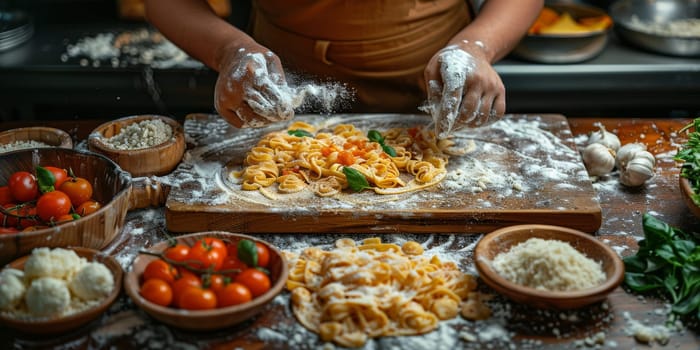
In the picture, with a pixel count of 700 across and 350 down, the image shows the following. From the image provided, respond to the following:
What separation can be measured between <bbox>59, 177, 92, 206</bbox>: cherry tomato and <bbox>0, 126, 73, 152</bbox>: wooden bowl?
458 mm

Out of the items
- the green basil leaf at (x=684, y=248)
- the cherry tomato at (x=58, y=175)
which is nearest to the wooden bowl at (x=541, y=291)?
the green basil leaf at (x=684, y=248)

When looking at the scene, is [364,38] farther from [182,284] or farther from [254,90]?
[182,284]

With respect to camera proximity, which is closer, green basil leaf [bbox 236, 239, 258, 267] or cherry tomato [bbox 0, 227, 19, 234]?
green basil leaf [bbox 236, 239, 258, 267]

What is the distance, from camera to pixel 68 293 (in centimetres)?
179

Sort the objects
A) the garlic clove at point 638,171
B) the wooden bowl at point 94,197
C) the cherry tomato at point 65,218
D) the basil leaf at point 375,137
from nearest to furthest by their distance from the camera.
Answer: the wooden bowl at point 94,197 → the cherry tomato at point 65,218 → the garlic clove at point 638,171 → the basil leaf at point 375,137

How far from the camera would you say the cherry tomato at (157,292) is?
5.87 feet

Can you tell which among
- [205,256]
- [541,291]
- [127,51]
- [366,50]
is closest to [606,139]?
[366,50]

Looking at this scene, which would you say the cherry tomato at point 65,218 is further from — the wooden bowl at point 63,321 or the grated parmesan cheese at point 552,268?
the grated parmesan cheese at point 552,268

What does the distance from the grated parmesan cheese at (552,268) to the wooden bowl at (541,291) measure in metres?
0.03

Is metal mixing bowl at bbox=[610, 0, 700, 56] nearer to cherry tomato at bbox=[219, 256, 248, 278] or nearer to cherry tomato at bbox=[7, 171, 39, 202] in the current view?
cherry tomato at bbox=[219, 256, 248, 278]

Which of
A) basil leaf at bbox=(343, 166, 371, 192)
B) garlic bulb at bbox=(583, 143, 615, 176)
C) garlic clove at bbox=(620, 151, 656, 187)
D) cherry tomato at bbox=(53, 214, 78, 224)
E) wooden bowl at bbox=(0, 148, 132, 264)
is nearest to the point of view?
wooden bowl at bbox=(0, 148, 132, 264)

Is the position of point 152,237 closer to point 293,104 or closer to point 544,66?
point 293,104

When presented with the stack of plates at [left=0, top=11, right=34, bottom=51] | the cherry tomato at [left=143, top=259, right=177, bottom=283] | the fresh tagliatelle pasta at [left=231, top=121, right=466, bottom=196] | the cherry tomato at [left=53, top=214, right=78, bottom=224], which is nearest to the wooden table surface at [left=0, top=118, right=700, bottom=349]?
the cherry tomato at [left=143, top=259, right=177, bottom=283]

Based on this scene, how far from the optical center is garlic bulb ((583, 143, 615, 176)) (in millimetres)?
2660
